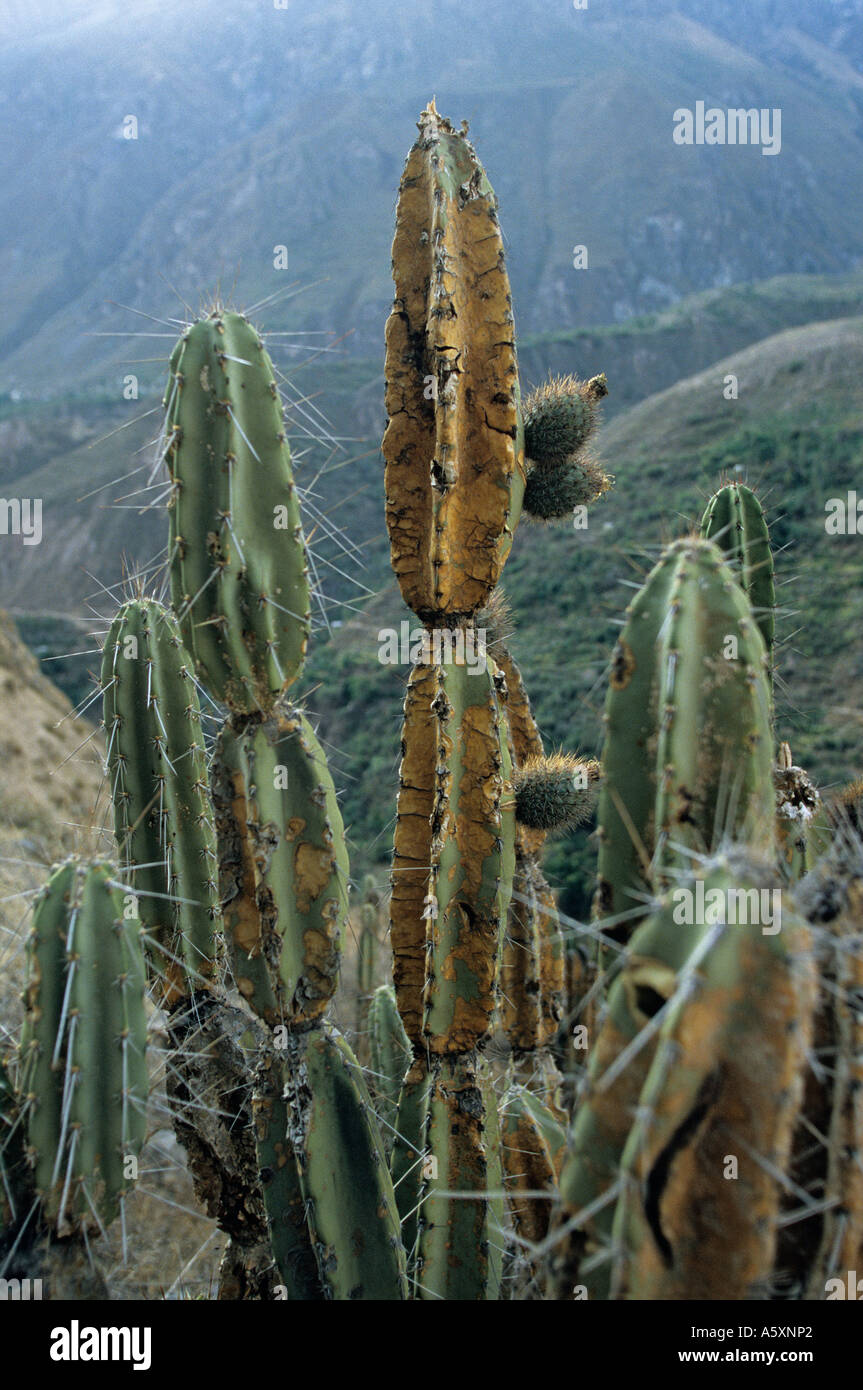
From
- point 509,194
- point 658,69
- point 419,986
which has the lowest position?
point 419,986

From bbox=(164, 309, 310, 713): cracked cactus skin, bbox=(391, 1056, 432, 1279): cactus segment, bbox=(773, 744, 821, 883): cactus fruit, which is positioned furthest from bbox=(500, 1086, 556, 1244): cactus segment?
bbox=(164, 309, 310, 713): cracked cactus skin

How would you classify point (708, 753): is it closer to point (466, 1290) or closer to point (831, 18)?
point (466, 1290)

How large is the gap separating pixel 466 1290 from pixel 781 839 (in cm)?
181

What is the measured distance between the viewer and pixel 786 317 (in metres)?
58.4

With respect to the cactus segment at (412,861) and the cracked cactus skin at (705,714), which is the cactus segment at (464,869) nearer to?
the cactus segment at (412,861)

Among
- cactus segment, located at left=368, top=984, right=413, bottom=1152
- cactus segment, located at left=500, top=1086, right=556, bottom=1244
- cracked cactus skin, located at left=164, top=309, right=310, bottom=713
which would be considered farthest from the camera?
cactus segment, located at left=368, top=984, right=413, bottom=1152

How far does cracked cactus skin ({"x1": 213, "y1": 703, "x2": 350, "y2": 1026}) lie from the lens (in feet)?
10.6

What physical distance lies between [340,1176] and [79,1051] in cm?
101

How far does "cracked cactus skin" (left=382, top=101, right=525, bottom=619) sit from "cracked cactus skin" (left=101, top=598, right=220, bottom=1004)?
934 millimetres

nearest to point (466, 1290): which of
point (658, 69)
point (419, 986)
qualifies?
point (419, 986)

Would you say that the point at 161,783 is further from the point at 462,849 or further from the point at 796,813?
the point at 796,813

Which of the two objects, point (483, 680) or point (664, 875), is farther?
point (483, 680)

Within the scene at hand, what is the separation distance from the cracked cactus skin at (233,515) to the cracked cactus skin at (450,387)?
66 centimetres

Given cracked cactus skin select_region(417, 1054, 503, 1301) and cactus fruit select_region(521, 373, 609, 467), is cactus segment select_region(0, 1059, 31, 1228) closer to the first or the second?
cracked cactus skin select_region(417, 1054, 503, 1301)
